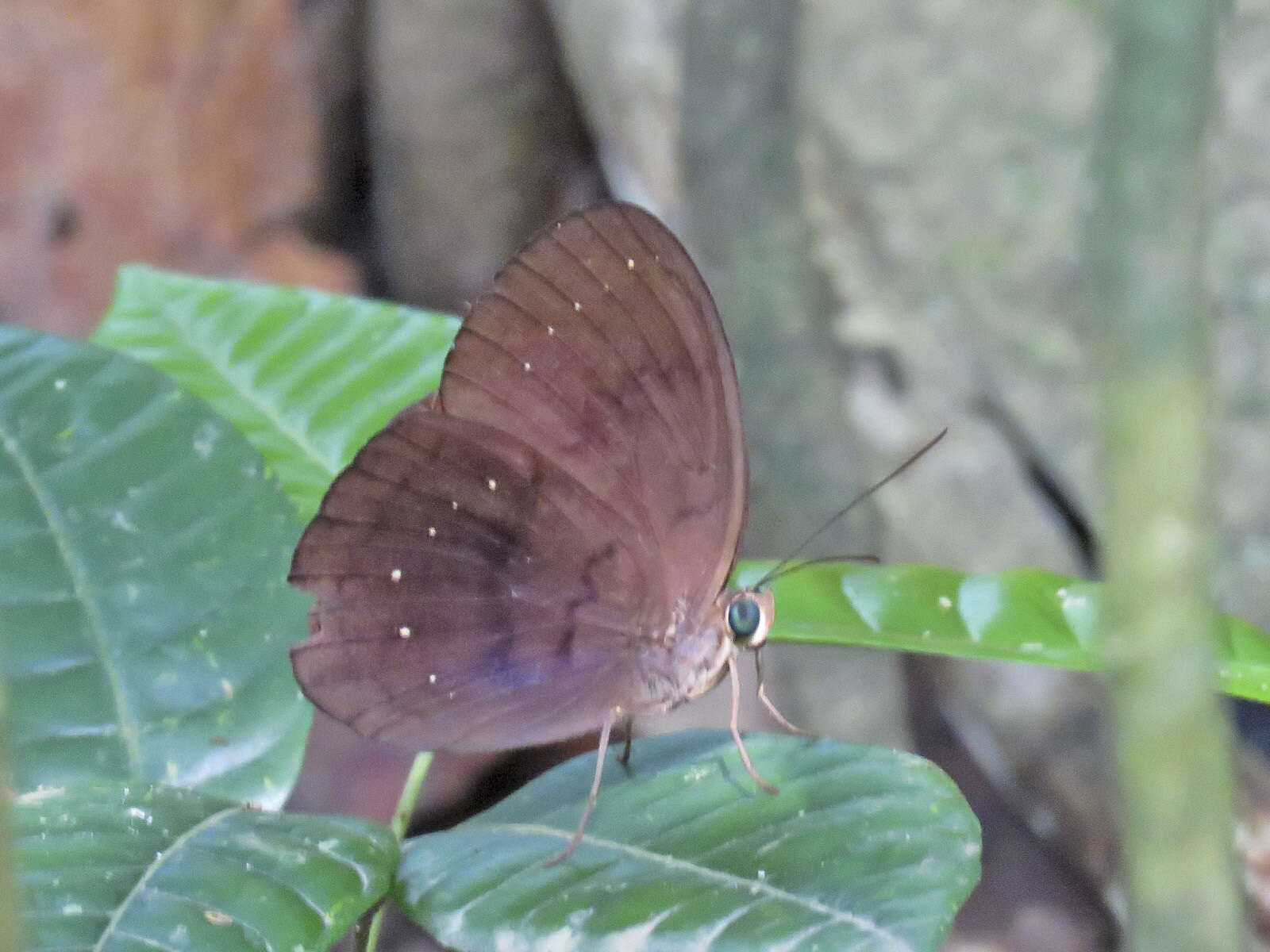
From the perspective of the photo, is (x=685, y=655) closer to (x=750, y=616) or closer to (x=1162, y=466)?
(x=750, y=616)

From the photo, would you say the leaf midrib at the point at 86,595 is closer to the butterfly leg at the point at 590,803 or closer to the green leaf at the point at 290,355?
the green leaf at the point at 290,355

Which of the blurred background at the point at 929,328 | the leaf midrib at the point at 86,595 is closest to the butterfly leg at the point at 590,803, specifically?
the leaf midrib at the point at 86,595

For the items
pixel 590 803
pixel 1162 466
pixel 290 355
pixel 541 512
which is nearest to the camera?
pixel 1162 466

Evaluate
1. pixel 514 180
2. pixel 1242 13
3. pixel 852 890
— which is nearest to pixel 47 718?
pixel 852 890

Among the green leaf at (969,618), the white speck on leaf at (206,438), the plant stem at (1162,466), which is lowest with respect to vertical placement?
the green leaf at (969,618)

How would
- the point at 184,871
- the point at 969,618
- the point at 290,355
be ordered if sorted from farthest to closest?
the point at 290,355 < the point at 969,618 < the point at 184,871

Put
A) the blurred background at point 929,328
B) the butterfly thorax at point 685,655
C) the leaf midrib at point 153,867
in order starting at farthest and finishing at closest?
the blurred background at point 929,328
the butterfly thorax at point 685,655
the leaf midrib at point 153,867

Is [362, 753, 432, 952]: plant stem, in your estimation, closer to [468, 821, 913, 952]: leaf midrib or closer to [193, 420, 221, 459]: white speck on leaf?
[468, 821, 913, 952]: leaf midrib

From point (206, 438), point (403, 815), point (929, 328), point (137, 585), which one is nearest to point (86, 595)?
point (137, 585)
